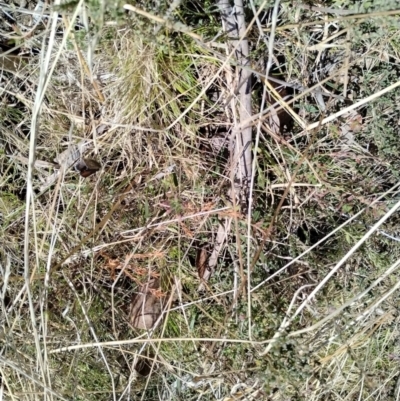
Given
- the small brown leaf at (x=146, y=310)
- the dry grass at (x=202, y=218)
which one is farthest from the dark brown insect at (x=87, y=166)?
the small brown leaf at (x=146, y=310)

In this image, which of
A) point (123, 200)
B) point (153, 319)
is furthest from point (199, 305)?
point (123, 200)

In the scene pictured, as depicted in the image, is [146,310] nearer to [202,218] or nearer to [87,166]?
[202,218]

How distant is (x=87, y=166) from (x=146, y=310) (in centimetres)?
42

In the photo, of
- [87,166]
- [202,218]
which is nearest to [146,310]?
[202,218]

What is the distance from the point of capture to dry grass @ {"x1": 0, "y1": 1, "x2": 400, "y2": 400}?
1457 mm

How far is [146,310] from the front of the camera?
5.22 ft

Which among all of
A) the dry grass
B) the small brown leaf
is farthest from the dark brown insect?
the small brown leaf

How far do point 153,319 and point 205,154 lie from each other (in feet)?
1.55

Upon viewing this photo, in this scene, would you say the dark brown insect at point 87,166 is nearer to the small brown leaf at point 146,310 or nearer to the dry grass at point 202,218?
the dry grass at point 202,218

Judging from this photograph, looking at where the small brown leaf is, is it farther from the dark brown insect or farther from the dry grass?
the dark brown insect

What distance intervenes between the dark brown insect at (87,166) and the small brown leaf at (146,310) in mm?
342

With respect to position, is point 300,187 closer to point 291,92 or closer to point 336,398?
point 291,92

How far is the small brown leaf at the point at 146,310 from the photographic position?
158cm

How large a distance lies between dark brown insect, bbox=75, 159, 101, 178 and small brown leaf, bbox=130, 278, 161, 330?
13.5 inches
